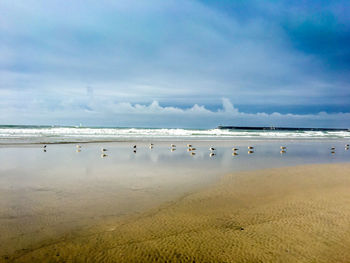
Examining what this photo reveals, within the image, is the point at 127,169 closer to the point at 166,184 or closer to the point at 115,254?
the point at 166,184

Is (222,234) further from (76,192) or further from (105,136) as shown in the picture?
(105,136)

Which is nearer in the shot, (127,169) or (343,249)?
(343,249)

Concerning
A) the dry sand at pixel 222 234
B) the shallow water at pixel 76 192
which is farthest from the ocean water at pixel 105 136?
the dry sand at pixel 222 234

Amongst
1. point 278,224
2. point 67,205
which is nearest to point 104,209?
point 67,205

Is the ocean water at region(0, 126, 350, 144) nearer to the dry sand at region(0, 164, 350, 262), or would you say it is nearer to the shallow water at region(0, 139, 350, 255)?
the shallow water at region(0, 139, 350, 255)

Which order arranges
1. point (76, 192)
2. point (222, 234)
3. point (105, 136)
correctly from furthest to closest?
1. point (105, 136)
2. point (76, 192)
3. point (222, 234)

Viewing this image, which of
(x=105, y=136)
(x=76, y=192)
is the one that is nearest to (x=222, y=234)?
(x=76, y=192)

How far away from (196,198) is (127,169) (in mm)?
6320

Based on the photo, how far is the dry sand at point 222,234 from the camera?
487 cm

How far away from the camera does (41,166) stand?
14.5m

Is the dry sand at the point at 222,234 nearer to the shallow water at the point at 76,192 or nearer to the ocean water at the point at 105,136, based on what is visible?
the shallow water at the point at 76,192

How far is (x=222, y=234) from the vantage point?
226 inches

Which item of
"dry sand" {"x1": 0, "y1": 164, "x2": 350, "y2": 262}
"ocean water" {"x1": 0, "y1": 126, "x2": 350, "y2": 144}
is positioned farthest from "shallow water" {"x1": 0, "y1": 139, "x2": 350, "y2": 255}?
"ocean water" {"x1": 0, "y1": 126, "x2": 350, "y2": 144}

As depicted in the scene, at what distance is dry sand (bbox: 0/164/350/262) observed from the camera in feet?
16.0
